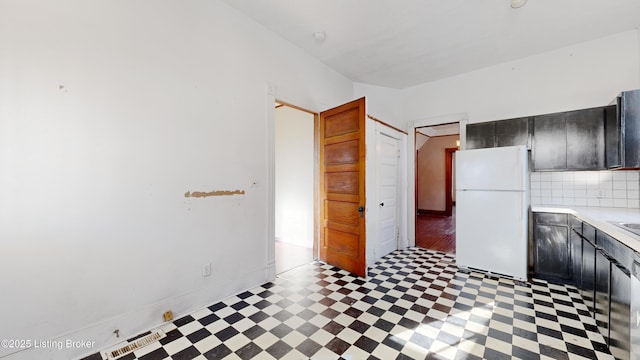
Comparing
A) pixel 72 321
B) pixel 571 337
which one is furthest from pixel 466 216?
pixel 72 321

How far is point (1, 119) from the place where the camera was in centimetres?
150

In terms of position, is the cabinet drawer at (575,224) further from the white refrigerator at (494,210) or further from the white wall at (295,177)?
the white wall at (295,177)

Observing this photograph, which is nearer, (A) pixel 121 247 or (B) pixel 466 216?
(A) pixel 121 247

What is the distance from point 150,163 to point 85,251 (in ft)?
2.47

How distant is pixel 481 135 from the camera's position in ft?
11.9

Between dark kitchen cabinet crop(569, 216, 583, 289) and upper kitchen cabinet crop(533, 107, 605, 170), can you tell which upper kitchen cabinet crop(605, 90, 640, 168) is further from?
dark kitchen cabinet crop(569, 216, 583, 289)

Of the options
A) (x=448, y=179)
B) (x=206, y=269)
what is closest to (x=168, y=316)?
(x=206, y=269)

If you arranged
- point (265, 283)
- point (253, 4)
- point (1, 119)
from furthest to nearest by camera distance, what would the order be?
point (265, 283) < point (253, 4) < point (1, 119)

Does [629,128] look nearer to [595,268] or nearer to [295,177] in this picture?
[595,268]

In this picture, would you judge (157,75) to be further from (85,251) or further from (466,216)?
(466,216)

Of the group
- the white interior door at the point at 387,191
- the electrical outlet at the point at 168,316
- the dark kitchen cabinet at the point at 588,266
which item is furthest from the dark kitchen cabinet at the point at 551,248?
the electrical outlet at the point at 168,316

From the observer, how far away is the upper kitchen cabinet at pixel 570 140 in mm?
2910

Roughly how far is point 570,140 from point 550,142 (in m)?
0.18

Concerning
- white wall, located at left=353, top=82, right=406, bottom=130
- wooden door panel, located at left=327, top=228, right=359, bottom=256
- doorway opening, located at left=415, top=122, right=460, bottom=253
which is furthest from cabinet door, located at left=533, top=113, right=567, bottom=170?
doorway opening, located at left=415, top=122, right=460, bottom=253
